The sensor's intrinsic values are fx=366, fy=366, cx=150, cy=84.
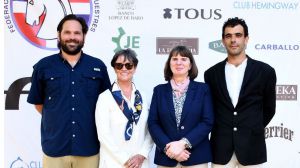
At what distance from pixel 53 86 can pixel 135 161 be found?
0.79 meters

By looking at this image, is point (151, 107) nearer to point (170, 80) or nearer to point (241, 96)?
point (170, 80)

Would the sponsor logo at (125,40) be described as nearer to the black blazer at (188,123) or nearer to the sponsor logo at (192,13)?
the sponsor logo at (192,13)

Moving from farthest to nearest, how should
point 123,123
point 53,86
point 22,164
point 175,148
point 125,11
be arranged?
1. point 22,164
2. point 125,11
3. point 53,86
4. point 123,123
5. point 175,148

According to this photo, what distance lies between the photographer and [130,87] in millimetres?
2672

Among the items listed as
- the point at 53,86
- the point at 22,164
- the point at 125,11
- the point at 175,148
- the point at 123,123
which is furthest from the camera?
the point at 22,164

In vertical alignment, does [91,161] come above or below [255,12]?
below

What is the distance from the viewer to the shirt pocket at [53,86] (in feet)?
8.61

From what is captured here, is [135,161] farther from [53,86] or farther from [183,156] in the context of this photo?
[53,86]

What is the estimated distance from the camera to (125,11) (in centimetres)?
386

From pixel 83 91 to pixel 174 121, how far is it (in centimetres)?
Result: 70

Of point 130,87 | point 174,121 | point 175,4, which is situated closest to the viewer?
point 174,121

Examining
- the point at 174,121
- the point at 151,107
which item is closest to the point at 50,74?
the point at 151,107

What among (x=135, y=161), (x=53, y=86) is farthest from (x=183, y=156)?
(x=53, y=86)

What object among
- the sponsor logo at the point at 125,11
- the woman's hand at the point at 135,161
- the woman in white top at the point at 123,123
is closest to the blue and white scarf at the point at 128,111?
the woman in white top at the point at 123,123
